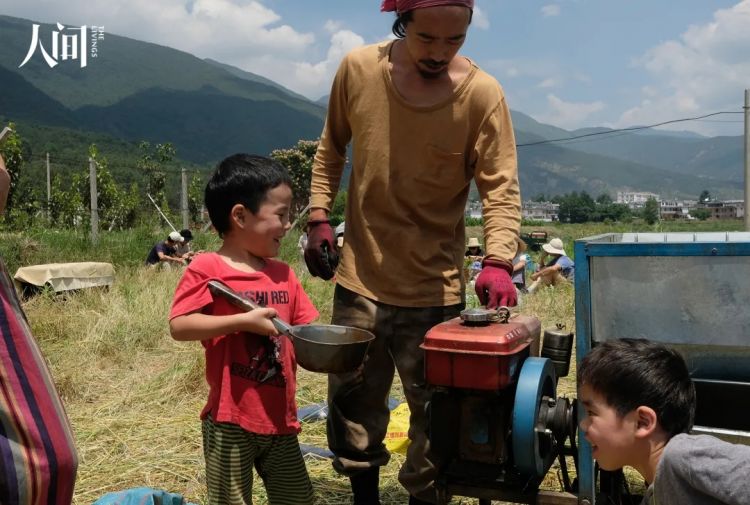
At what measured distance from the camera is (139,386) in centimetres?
461

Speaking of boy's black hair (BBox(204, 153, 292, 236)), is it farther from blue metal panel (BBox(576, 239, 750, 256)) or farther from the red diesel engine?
blue metal panel (BBox(576, 239, 750, 256))

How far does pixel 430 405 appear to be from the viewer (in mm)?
1943

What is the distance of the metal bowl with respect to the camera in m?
1.87

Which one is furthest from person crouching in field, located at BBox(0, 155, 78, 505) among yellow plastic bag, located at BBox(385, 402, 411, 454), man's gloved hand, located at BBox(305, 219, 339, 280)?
yellow plastic bag, located at BBox(385, 402, 411, 454)

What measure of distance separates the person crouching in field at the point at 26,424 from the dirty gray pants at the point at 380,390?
1194 millimetres

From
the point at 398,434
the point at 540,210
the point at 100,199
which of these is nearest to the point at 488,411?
the point at 398,434

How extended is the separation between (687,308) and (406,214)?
917 mm

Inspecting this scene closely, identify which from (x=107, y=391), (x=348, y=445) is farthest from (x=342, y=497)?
(x=107, y=391)

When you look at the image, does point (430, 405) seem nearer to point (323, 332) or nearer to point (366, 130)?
point (323, 332)

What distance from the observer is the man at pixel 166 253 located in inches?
395

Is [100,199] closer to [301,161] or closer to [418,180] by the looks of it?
[301,161]

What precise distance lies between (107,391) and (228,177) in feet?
9.94

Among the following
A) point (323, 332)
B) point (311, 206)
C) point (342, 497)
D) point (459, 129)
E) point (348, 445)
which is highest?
point (459, 129)

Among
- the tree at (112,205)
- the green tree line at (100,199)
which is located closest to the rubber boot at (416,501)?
the green tree line at (100,199)
